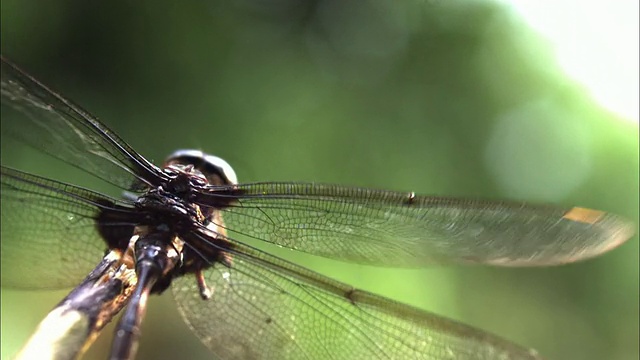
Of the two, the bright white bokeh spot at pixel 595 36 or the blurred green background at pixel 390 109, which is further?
the blurred green background at pixel 390 109

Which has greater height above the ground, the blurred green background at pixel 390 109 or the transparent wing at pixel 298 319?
the blurred green background at pixel 390 109

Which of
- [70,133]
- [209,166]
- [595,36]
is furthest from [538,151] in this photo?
[70,133]

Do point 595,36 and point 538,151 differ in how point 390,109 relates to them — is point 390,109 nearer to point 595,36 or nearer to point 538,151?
point 538,151

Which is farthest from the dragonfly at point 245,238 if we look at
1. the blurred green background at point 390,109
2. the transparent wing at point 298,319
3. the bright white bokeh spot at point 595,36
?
the bright white bokeh spot at point 595,36

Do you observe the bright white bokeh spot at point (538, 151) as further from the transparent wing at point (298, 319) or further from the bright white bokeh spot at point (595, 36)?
the transparent wing at point (298, 319)

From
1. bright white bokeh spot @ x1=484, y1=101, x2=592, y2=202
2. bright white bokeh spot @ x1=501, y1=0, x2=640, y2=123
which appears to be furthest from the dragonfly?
bright white bokeh spot @ x1=484, y1=101, x2=592, y2=202

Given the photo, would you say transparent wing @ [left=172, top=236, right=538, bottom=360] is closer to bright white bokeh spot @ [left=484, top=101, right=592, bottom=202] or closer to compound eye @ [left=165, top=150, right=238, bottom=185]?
compound eye @ [left=165, top=150, right=238, bottom=185]

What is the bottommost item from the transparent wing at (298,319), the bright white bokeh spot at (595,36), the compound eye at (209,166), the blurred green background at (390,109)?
the transparent wing at (298,319)
